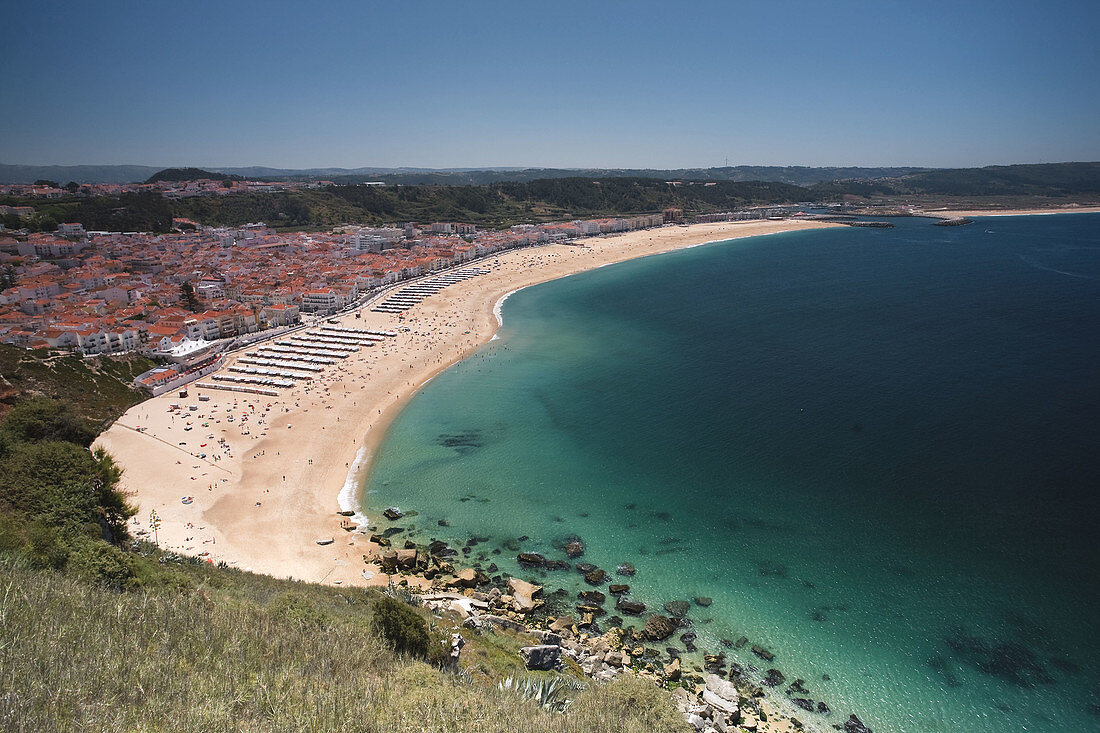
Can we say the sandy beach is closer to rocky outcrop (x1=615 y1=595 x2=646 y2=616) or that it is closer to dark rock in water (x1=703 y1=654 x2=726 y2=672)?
rocky outcrop (x1=615 y1=595 x2=646 y2=616)

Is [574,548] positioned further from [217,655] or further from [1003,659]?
[217,655]

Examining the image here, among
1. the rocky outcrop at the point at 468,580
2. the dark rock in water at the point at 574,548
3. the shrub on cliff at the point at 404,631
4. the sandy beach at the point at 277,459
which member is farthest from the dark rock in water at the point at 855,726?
the sandy beach at the point at 277,459

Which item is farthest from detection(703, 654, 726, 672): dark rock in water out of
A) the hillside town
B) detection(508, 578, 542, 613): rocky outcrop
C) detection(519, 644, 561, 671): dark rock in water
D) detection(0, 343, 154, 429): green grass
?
the hillside town

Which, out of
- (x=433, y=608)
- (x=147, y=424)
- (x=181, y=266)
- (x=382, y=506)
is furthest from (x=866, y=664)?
(x=181, y=266)

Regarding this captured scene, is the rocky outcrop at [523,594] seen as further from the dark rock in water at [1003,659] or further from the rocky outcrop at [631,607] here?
the dark rock in water at [1003,659]

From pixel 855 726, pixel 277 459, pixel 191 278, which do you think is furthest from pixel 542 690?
pixel 191 278
